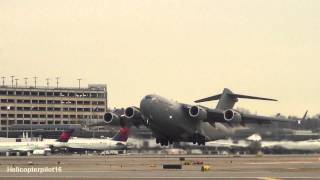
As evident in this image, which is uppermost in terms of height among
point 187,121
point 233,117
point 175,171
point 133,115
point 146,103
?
point 146,103

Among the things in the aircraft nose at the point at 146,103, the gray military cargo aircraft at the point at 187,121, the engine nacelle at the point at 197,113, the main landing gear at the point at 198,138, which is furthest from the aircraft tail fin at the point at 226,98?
the aircraft nose at the point at 146,103

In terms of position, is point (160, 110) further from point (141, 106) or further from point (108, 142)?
point (108, 142)

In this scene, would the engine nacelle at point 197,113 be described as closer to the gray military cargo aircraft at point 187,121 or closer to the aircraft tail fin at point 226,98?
the gray military cargo aircraft at point 187,121

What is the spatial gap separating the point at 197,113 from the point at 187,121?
151 cm

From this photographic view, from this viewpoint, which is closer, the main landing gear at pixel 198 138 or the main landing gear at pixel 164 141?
the main landing gear at pixel 164 141

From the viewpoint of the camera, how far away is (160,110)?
71000mm

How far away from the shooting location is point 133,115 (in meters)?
77.0

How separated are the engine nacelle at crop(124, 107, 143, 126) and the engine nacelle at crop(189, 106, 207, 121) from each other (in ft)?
20.5

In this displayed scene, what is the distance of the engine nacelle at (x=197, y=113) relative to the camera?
245 feet

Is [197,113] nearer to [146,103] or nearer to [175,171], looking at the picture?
[146,103]

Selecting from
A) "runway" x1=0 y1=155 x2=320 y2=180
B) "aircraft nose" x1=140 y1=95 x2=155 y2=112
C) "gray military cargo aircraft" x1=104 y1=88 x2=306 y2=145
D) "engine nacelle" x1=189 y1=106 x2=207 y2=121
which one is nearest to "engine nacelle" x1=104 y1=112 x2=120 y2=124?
"gray military cargo aircraft" x1=104 y1=88 x2=306 y2=145

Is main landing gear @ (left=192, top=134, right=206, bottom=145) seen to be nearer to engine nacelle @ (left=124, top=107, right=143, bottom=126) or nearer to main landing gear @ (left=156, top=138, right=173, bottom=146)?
main landing gear @ (left=156, top=138, right=173, bottom=146)

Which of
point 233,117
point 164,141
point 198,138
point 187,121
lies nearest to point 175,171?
point 187,121

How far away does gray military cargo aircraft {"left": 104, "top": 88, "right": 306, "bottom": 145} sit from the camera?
71.4 meters
